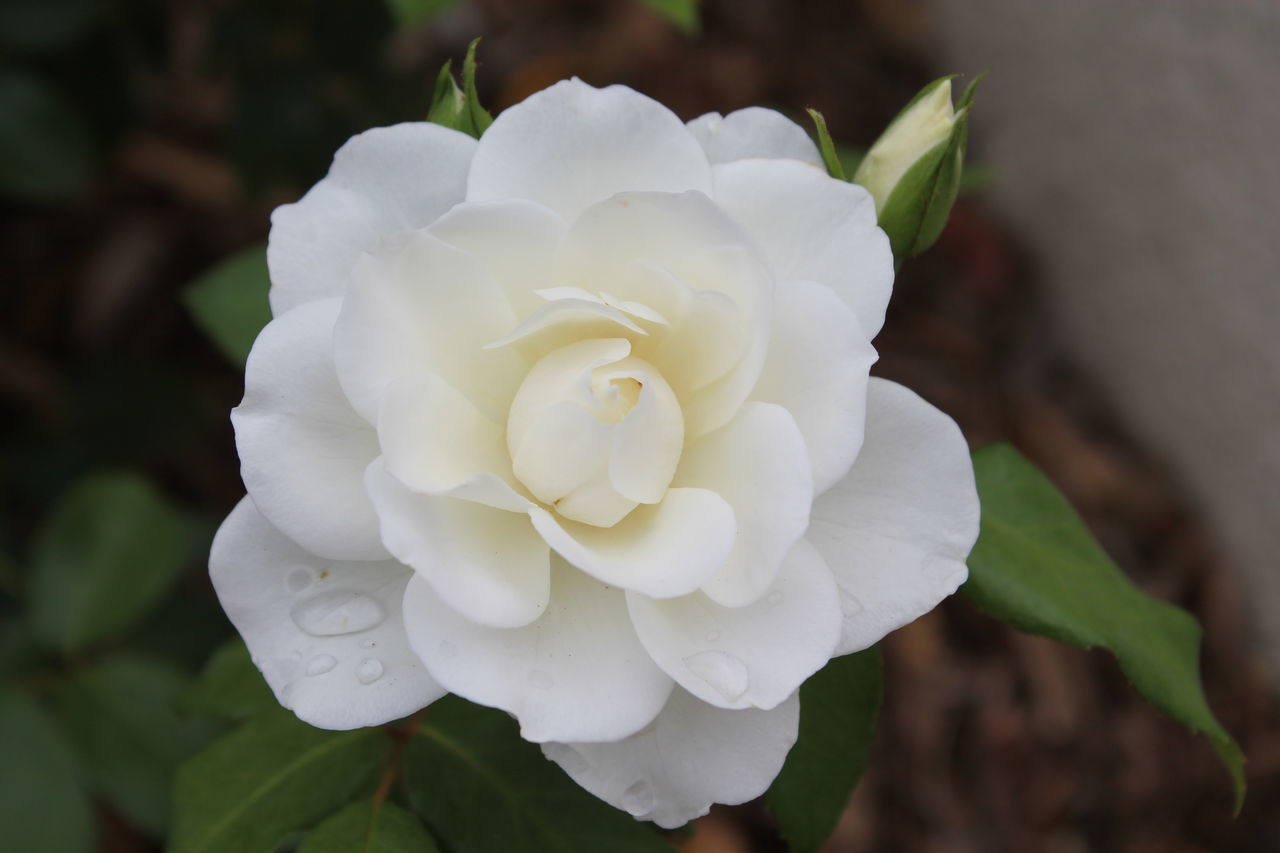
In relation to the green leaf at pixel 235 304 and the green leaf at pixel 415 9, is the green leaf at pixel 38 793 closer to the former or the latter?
the green leaf at pixel 235 304

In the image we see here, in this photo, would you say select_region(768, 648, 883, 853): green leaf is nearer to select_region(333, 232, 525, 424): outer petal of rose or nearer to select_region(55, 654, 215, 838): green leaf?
select_region(333, 232, 525, 424): outer petal of rose

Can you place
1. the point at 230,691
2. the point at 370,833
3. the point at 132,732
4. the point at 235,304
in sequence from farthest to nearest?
the point at 132,732 → the point at 235,304 → the point at 230,691 → the point at 370,833

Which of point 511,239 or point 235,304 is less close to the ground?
point 511,239

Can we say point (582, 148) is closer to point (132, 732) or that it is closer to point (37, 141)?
point (132, 732)

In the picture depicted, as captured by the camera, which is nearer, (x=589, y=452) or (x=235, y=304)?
(x=589, y=452)

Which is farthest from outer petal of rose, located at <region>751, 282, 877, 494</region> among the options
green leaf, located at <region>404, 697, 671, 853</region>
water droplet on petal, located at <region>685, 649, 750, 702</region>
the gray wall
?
the gray wall

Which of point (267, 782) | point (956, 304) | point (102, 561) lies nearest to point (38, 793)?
point (102, 561)

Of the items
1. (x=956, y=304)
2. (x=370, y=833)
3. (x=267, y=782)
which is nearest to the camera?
(x=370, y=833)
